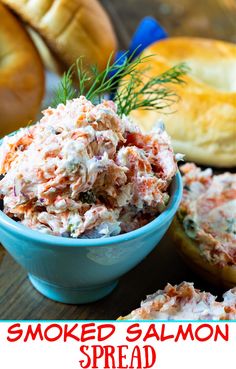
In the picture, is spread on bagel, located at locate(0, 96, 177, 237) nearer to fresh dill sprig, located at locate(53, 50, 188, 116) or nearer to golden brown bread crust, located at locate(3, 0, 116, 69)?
fresh dill sprig, located at locate(53, 50, 188, 116)

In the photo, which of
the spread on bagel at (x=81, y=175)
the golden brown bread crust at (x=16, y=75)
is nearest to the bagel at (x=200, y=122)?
the golden brown bread crust at (x=16, y=75)

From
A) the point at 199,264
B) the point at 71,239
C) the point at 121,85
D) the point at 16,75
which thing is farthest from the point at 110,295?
the point at 16,75

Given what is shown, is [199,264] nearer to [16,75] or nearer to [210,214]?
[210,214]

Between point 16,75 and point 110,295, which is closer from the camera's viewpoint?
point 110,295

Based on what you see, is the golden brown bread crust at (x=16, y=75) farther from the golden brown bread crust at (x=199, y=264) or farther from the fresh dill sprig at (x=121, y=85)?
the golden brown bread crust at (x=199, y=264)

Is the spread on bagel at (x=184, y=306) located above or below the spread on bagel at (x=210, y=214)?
above

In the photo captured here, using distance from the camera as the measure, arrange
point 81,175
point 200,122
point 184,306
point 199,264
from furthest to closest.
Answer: point 200,122, point 199,264, point 184,306, point 81,175
